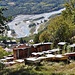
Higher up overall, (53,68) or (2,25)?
(2,25)

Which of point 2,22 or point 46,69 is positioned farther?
point 2,22

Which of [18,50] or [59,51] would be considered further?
[18,50]

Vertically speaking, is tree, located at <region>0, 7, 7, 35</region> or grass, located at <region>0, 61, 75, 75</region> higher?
tree, located at <region>0, 7, 7, 35</region>

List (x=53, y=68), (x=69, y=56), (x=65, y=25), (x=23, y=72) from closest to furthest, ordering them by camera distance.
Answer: (x=23, y=72)
(x=53, y=68)
(x=69, y=56)
(x=65, y=25)

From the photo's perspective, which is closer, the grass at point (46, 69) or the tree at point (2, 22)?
the grass at point (46, 69)

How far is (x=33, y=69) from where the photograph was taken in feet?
71.1

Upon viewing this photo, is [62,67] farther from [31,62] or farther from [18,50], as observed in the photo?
[18,50]

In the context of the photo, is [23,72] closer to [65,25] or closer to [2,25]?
[2,25]

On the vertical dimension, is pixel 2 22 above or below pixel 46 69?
above

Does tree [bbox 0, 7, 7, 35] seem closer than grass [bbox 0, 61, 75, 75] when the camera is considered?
No

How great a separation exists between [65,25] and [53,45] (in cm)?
1815

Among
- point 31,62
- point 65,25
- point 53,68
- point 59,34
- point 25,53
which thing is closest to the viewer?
point 53,68

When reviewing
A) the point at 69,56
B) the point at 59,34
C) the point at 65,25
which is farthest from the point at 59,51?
the point at 65,25

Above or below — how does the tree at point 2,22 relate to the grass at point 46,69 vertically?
above
